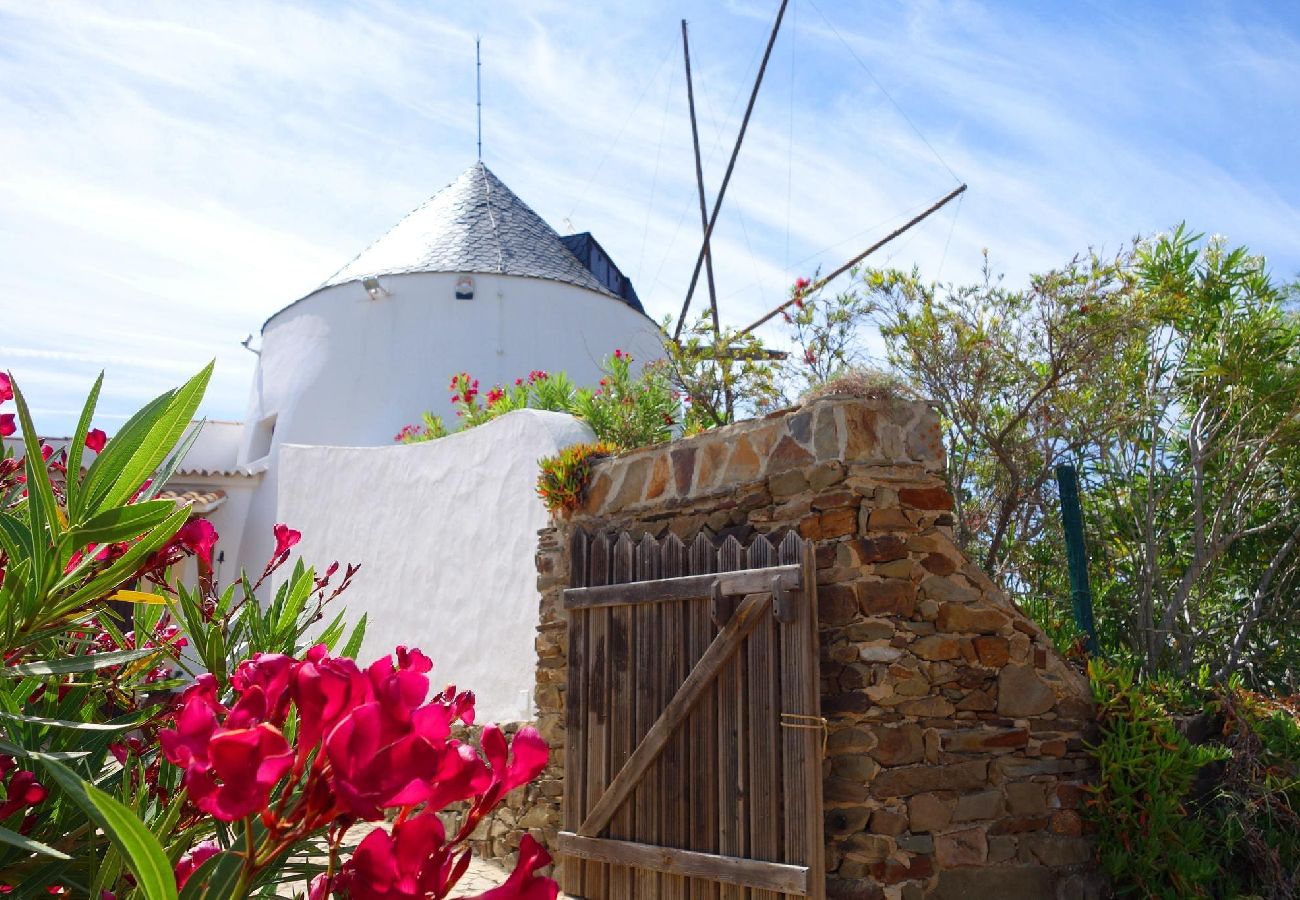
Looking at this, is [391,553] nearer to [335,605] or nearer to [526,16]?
[335,605]

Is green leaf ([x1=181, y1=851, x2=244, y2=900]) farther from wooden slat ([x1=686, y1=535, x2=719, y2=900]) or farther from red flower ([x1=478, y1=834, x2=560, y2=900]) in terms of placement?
wooden slat ([x1=686, y1=535, x2=719, y2=900])

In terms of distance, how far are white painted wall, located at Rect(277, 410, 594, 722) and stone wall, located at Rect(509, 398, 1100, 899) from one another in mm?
2386

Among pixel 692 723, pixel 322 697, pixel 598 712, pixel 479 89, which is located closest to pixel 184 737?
pixel 322 697

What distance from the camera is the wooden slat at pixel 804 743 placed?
4422 mm

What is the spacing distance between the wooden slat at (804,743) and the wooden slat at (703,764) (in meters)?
0.41

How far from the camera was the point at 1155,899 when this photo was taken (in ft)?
15.2

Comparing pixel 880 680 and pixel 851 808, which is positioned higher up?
pixel 880 680

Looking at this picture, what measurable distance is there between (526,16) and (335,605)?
467 centimetres

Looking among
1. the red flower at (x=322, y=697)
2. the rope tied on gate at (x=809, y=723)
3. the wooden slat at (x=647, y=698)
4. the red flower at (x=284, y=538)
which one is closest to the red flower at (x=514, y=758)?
the red flower at (x=322, y=697)

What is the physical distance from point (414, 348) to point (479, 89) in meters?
5.10

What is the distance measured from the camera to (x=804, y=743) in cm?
450

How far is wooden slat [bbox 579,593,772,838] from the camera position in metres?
4.78

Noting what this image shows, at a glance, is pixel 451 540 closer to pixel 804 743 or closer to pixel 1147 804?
pixel 804 743

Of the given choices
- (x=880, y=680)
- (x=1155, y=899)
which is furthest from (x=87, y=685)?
(x=1155, y=899)
